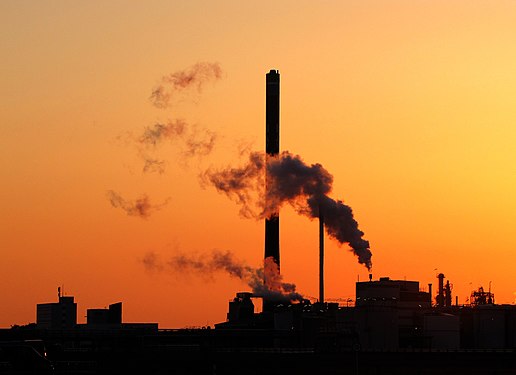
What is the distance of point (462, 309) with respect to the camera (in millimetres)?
188125

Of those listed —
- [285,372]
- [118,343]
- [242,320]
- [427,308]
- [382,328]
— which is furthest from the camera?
[242,320]

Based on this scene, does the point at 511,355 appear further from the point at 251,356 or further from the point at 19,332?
the point at 19,332

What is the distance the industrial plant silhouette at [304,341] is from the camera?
14188cm

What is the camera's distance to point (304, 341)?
546 ft

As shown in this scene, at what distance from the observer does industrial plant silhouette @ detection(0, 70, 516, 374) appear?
465 ft

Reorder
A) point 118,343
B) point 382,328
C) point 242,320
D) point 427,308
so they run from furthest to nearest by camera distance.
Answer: point 242,320 < point 427,308 < point 382,328 < point 118,343

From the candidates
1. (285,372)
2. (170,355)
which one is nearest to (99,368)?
Result: (170,355)

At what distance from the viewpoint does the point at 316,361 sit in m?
144

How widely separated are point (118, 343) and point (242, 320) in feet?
152

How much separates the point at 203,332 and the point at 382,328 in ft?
81.7

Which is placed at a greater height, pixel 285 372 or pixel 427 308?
pixel 427 308

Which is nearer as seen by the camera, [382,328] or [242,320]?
[382,328]

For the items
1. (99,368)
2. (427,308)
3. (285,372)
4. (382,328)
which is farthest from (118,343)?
(427,308)

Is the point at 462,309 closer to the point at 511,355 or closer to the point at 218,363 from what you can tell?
the point at 511,355
